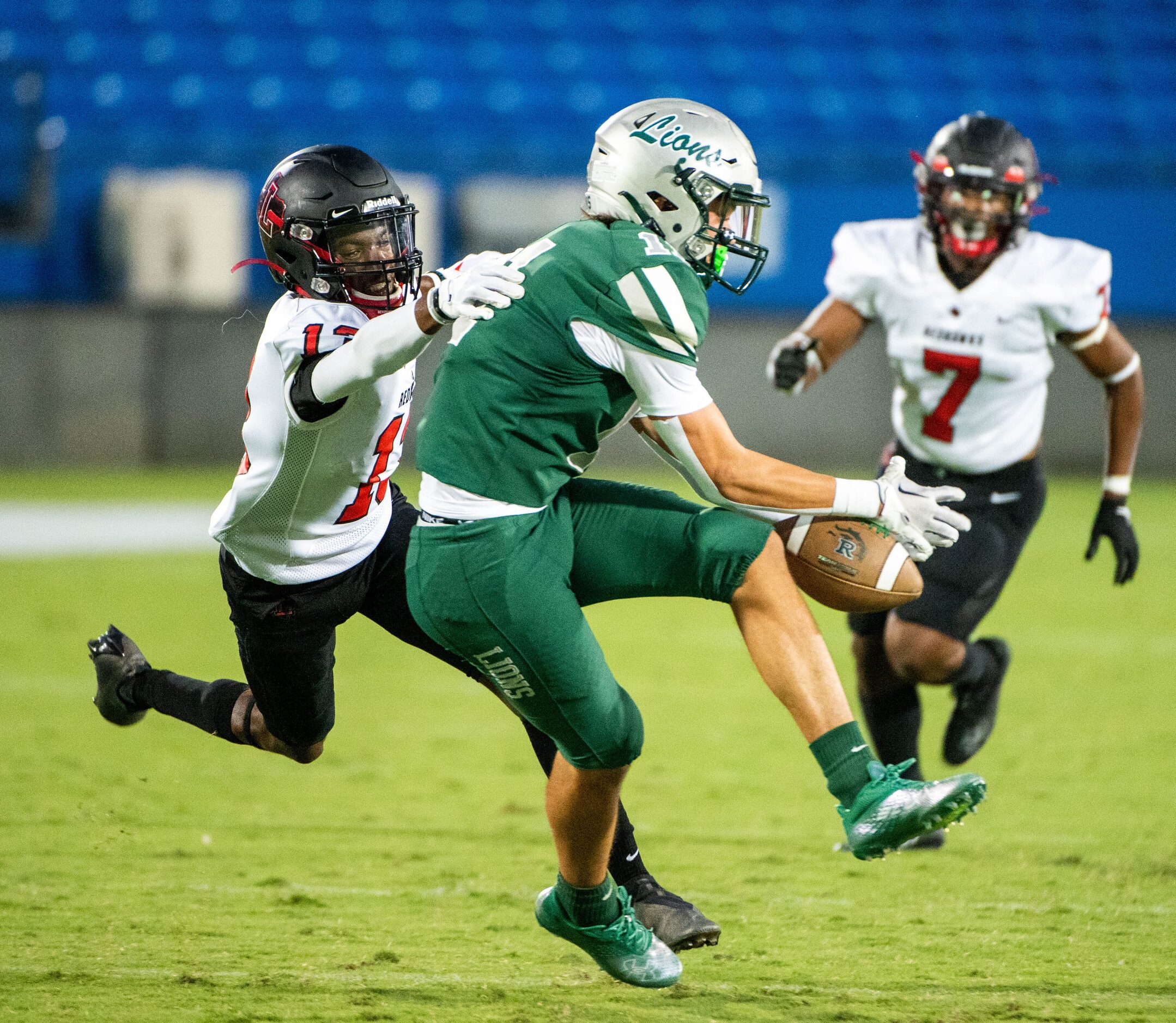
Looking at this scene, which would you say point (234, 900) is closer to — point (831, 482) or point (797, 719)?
point (797, 719)

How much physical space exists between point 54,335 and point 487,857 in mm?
8181

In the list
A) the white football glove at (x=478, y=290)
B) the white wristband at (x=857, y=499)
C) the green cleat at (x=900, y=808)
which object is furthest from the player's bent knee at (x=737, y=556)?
the white football glove at (x=478, y=290)

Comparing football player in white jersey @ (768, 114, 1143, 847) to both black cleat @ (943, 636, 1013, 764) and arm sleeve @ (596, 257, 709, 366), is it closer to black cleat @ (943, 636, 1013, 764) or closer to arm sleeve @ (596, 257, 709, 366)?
black cleat @ (943, 636, 1013, 764)

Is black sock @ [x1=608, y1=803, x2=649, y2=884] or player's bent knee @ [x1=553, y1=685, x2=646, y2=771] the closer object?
player's bent knee @ [x1=553, y1=685, x2=646, y2=771]

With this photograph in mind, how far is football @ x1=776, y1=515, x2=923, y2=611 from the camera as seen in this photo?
2.83 m

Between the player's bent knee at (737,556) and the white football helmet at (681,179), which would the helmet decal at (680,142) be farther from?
the player's bent knee at (737,556)

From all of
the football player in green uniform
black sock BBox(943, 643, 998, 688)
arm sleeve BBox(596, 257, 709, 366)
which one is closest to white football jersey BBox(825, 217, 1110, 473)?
black sock BBox(943, 643, 998, 688)

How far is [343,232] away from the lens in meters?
3.35

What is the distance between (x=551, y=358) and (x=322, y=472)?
85 cm

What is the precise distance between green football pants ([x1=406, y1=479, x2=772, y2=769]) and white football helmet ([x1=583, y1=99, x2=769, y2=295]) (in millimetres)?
498

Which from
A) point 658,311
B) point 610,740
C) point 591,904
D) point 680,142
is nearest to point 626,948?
point 591,904

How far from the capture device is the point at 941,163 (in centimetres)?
431

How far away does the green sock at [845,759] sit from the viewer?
2648 millimetres

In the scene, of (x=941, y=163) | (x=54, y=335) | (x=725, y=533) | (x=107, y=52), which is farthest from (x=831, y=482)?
(x=107, y=52)
